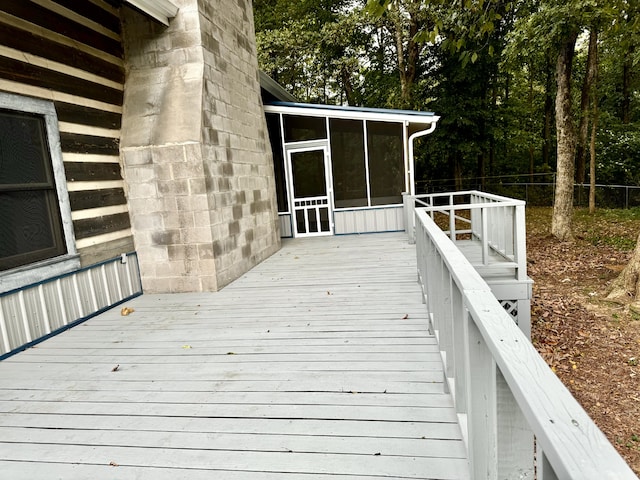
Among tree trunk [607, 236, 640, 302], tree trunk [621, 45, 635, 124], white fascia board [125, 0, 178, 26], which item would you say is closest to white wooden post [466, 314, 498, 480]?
white fascia board [125, 0, 178, 26]

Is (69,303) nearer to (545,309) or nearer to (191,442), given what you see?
(191,442)

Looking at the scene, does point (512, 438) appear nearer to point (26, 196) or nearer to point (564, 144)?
point (26, 196)

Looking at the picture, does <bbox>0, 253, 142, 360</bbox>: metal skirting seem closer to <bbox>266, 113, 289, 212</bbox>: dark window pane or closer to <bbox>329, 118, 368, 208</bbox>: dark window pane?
<bbox>266, 113, 289, 212</bbox>: dark window pane

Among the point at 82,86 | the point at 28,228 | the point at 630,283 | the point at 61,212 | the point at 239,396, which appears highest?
the point at 82,86

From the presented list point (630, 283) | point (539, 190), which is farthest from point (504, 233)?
point (539, 190)

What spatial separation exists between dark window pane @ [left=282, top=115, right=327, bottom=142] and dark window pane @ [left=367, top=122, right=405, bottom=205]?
113cm

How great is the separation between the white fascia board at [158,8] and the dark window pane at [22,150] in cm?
169

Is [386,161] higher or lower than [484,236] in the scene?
higher

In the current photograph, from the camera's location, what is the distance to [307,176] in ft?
33.2

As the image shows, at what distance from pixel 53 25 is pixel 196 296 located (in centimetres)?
331

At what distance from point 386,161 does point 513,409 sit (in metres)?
9.05

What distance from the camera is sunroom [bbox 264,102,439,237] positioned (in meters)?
9.63

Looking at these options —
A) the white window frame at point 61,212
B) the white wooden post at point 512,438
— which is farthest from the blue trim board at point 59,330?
the white wooden post at point 512,438

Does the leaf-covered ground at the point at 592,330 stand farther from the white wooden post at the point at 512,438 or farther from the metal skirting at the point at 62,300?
the metal skirting at the point at 62,300
